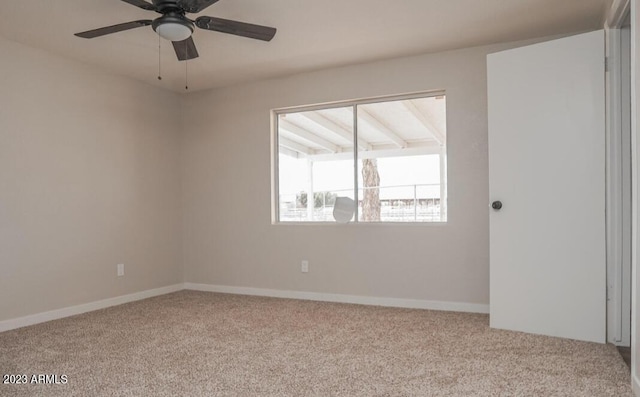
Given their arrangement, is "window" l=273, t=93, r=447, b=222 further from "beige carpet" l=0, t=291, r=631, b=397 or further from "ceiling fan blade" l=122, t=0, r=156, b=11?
"ceiling fan blade" l=122, t=0, r=156, b=11

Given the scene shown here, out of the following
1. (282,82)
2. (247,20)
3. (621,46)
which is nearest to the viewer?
(621,46)

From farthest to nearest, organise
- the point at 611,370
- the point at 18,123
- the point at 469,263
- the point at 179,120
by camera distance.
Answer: the point at 179,120, the point at 469,263, the point at 18,123, the point at 611,370

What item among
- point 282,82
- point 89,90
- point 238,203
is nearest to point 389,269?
point 238,203

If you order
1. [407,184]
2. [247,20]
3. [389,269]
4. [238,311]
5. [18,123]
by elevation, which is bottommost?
[238,311]

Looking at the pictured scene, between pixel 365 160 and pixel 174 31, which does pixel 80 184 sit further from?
pixel 365 160

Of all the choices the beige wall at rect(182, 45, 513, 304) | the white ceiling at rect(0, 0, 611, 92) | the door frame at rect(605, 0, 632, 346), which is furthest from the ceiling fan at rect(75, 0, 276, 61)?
the door frame at rect(605, 0, 632, 346)

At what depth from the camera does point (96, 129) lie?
407cm

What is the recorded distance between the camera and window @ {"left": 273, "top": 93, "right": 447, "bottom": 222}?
3.95 meters

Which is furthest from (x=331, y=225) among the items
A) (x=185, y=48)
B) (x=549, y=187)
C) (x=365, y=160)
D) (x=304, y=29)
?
(x=185, y=48)

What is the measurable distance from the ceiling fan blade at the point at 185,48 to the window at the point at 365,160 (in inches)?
63.4

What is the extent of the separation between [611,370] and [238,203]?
3.47 metres

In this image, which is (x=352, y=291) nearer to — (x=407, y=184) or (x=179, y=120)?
(x=407, y=184)

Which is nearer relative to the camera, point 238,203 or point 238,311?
point 238,311

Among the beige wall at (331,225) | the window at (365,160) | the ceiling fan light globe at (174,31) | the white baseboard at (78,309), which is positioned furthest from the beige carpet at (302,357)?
the ceiling fan light globe at (174,31)
